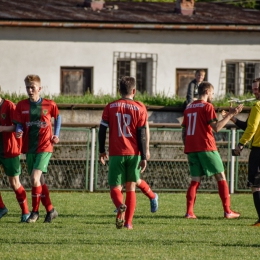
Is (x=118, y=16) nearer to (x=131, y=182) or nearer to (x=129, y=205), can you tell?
(x=131, y=182)

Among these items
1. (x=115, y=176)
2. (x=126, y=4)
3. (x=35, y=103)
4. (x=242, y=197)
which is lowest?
(x=242, y=197)

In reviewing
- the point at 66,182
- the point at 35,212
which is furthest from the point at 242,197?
the point at 35,212

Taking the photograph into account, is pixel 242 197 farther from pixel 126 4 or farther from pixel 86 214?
pixel 126 4

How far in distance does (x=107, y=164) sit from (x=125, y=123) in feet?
26.6

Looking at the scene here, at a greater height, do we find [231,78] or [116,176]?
[231,78]

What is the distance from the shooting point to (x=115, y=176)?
10.9 meters

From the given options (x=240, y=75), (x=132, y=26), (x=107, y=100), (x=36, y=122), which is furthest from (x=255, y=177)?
(x=240, y=75)

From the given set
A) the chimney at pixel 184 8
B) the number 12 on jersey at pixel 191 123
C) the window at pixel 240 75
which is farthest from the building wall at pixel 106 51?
the number 12 on jersey at pixel 191 123

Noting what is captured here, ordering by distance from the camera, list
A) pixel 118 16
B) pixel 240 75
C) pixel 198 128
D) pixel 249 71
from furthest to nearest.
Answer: pixel 249 71, pixel 240 75, pixel 118 16, pixel 198 128

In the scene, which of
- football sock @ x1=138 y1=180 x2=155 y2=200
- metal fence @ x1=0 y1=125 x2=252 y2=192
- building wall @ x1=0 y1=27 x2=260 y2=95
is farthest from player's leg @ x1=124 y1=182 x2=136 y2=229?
building wall @ x1=0 y1=27 x2=260 y2=95

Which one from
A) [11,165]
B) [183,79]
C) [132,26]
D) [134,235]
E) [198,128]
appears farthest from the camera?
[183,79]

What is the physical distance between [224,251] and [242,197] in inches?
340

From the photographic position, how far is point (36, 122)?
11.7m

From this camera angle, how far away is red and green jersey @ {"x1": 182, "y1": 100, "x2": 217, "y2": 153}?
41.4 ft
